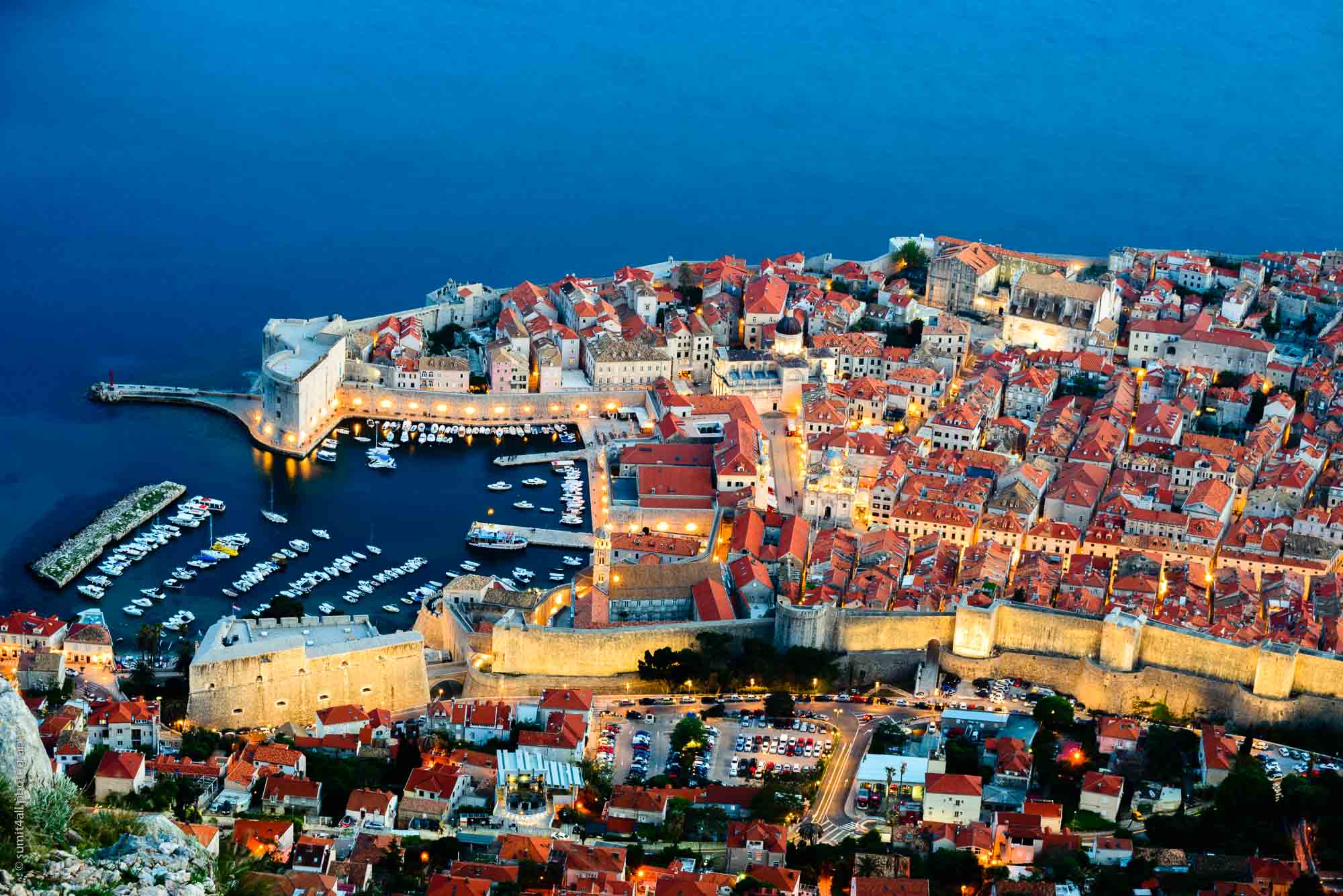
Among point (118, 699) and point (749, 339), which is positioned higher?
point (749, 339)

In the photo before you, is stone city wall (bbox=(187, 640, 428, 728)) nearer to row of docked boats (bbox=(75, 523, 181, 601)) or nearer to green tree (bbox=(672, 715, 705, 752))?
green tree (bbox=(672, 715, 705, 752))

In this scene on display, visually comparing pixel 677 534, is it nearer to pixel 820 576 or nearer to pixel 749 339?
pixel 820 576

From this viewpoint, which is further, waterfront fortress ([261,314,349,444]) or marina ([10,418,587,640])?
waterfront fortress ([261,314,349,444])

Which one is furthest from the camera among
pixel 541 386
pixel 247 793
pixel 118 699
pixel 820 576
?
pixel 541 386

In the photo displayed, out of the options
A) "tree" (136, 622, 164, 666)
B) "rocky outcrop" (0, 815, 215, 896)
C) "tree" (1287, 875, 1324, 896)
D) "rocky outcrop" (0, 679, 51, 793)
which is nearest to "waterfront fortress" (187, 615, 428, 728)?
"tree" (136, 622, 164, 666)

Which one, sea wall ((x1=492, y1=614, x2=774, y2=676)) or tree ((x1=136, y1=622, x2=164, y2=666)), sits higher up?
sea wall ((x1=492, y1=614, x2=774, y2=676))

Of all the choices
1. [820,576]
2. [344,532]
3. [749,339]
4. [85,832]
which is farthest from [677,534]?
[85,832]

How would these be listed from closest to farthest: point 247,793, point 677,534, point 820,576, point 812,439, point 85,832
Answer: point 85,832
point 247,793
point 820,576
point 677,534
point 812,439
